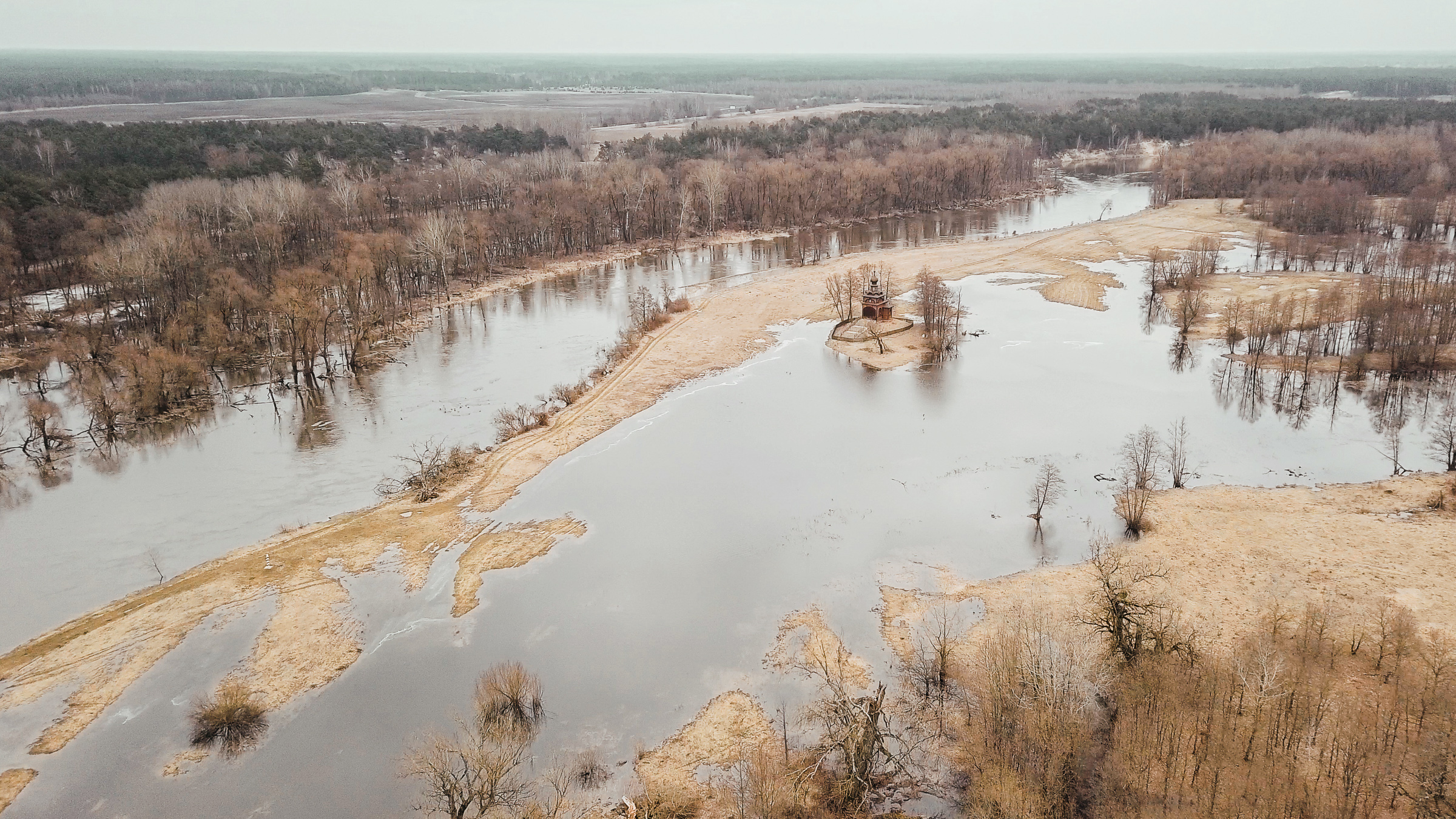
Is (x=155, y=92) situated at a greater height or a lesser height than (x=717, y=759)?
greater

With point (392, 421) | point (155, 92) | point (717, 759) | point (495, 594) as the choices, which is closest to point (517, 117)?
point (155, 92)

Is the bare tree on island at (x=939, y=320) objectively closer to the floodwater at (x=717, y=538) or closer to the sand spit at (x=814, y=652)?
the floodwater at (x=717, y=538)

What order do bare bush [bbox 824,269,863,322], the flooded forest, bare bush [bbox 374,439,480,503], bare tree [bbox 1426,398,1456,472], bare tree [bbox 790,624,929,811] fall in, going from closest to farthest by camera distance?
bare tree [bbox 790,624,929,811] < the flooded forest < bare tree [bbox 1426,398,1456,472] < bare bush [bbox 374,439,480,503] < bare bush [bbox 824,269,863,322]

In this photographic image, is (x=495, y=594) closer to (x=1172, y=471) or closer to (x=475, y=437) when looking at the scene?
(x=475, y=437)

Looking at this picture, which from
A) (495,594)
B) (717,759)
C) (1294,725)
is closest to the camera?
(1294,725)

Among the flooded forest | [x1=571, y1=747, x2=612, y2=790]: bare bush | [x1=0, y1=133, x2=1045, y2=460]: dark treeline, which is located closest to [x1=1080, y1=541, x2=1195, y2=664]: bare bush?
the flooded forest

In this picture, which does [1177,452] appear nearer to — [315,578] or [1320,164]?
[315,578]

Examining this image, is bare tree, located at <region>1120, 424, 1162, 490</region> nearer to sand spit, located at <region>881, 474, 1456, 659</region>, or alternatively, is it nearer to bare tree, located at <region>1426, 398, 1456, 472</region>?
sand spit, located at <region>881, 474, 1456, 659</region>
